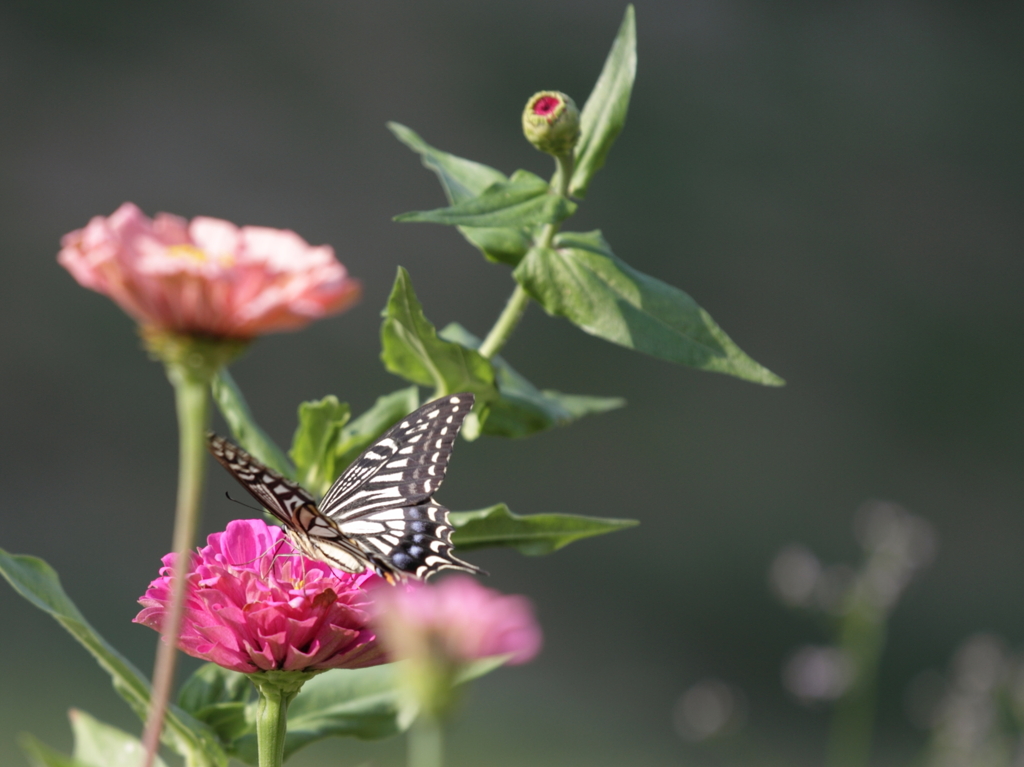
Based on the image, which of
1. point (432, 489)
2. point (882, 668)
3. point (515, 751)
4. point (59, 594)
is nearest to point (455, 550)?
point (432, 489)

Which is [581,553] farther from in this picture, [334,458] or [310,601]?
[310,601]

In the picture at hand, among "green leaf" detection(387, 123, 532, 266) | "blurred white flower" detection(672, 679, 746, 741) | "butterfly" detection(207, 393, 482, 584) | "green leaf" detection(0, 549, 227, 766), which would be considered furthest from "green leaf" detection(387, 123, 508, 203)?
"blurred white flower" detection(672, 679, 746, 741)

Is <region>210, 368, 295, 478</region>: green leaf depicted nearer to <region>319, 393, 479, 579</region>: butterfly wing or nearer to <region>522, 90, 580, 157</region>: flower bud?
<region>319, 393, 479, 579</region>: butterfly wing

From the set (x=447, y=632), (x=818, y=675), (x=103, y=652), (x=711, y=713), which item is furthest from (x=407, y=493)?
(x=818, y=675)

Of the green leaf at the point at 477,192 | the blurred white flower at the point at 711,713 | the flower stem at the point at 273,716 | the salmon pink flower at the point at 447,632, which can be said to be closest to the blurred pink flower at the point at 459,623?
the salmon pink flower at the point at 447,632

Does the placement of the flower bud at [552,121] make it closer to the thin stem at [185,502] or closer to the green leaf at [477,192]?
the green leaf at [477,192]
